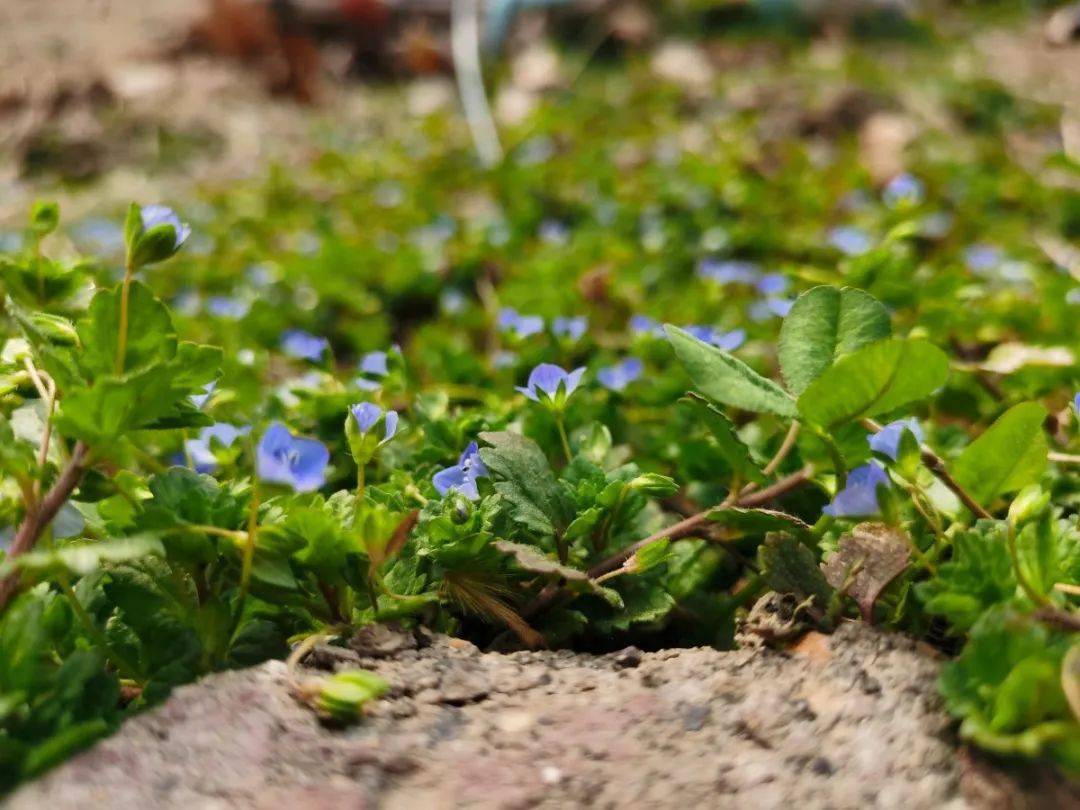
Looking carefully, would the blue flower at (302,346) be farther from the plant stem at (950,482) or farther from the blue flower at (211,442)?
the plant stem at (950,482)

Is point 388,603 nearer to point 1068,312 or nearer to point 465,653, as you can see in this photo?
point 465,653

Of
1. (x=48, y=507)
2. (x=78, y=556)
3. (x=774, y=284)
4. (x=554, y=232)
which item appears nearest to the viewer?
(x=78, y=556)

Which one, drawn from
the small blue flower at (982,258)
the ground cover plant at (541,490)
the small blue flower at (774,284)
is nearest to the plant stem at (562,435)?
the ground cover plant at (541,490)

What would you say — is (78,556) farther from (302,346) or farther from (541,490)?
(302,346)

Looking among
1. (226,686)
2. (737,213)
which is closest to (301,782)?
(226,686)

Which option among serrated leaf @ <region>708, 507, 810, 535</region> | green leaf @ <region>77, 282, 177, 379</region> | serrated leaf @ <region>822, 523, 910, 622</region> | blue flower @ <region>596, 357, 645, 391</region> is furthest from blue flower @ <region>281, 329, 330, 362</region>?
serrated leaf @ <region>822, 523, 910, 622</region>

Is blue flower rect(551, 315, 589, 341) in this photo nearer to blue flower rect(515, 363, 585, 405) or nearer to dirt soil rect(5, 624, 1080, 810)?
blue flower rect(515, 363, 585, 405)

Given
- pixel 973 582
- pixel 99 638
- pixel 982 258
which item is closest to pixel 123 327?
pixel 99 638
